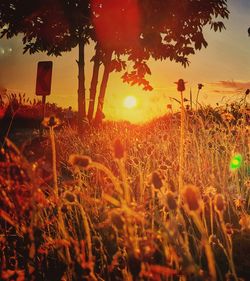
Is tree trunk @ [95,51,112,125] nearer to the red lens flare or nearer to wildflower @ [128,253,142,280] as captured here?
the red lens flare

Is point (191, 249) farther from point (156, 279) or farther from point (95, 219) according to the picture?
point (156, 279)

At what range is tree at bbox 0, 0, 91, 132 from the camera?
586 inches

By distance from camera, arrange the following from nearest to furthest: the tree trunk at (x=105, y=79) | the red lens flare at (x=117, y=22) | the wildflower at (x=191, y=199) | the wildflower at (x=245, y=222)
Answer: the wildflower at (x=191, y=199) → the wildflower at (x=245, y=222) → the red lens flare at (x=117, y=22) → the tree trunk at (x=105, y=79)

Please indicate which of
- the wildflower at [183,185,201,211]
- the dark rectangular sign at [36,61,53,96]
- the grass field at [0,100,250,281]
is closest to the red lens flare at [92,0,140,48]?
the dark rectangular sign at [36,61,53,96]

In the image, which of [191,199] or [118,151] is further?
[118,151]

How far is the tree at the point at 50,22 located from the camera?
48.9 ft

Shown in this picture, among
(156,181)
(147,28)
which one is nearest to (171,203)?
(156,181)

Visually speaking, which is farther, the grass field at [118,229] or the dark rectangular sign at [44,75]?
the dark rectangular sign at [44,75]

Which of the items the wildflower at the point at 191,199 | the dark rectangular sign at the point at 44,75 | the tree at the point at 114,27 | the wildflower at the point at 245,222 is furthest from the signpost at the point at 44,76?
the wildflower at the point at 191,199

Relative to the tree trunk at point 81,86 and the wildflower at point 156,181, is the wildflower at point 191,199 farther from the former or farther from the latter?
the tree trunk at point 81,86

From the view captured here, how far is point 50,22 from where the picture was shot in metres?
15.5

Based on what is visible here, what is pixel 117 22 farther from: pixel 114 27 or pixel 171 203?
pixel 171 203

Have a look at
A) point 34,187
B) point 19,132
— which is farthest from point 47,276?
point 19,132

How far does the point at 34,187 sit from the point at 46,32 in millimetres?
14501
